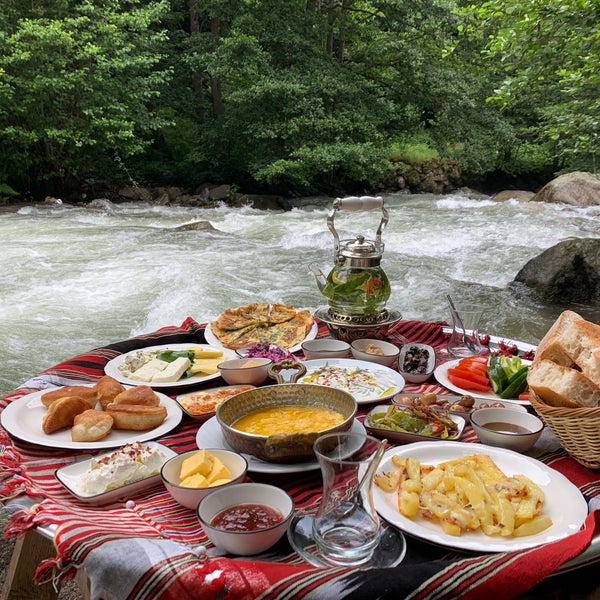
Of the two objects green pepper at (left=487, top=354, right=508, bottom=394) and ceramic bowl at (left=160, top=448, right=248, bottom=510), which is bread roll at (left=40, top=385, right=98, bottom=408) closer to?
ceramic bowl at (left=160, top=448, right=248, bottom=510)

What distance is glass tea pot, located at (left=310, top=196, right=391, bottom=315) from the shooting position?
2.19m

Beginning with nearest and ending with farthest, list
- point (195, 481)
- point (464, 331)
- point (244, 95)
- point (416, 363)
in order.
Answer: point (195, 481)
point (416, 363)
point (464, 331)
point (244, 95)

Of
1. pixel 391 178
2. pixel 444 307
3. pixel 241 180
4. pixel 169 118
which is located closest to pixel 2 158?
pixel 169 118

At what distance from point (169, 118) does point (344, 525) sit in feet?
62.3

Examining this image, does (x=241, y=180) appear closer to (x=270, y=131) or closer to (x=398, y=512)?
(x=270, y=131)

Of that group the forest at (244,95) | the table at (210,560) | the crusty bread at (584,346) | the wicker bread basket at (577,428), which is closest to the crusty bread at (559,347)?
the crusty bread at (584,346)

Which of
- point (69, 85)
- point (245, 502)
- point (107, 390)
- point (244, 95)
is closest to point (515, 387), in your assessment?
point (245, 502)

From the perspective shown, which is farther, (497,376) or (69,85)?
(69,85)

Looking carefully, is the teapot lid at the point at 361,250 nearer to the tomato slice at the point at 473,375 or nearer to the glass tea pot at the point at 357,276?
the glass tea pot at the point at 357,276

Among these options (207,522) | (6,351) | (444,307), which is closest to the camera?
(207,522)

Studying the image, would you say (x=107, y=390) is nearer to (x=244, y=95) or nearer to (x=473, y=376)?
(x=473, y=376)

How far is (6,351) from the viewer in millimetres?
5523

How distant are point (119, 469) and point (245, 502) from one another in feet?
1.14

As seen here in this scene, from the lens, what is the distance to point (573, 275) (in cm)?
725
